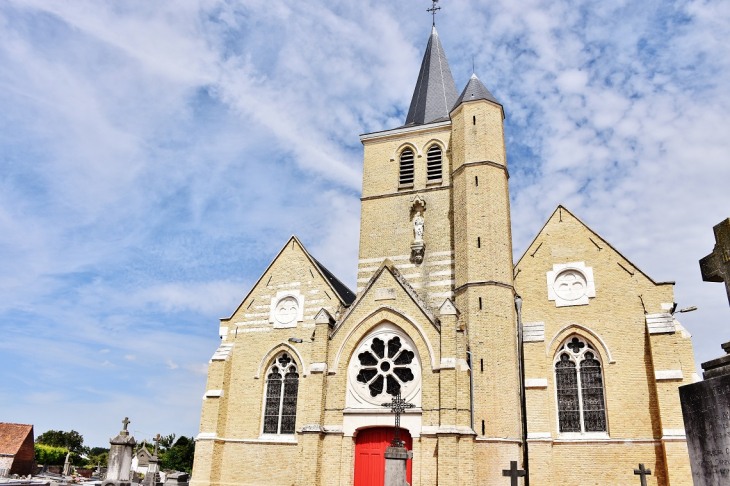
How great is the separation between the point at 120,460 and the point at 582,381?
14.5 metres

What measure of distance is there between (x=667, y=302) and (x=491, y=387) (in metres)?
6.04

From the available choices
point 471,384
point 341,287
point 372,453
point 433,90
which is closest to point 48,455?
point 341,287

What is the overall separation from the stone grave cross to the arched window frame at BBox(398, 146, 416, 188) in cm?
1659

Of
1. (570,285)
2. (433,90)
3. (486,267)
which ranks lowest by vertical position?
(570,285)

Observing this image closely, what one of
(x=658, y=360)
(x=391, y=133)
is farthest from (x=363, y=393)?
(x=391, y=133)

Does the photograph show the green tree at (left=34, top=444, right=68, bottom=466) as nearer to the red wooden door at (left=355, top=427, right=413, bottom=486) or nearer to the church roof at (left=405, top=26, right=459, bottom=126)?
the red wooden door at (left=355, top=427, right=413, bottom=486)

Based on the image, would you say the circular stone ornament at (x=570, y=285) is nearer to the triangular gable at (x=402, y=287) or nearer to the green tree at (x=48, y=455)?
the triangular gable at (x=402, y=287)

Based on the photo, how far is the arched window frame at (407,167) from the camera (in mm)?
22422

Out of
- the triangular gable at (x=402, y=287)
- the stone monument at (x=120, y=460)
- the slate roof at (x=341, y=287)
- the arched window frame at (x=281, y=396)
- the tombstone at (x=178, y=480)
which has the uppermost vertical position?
the slate roof at (x=341, y=287)

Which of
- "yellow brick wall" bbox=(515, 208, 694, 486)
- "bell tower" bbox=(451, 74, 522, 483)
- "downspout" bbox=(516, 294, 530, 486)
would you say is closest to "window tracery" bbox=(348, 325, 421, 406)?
"bell tower" bbox=(451, 74, 522, 483)

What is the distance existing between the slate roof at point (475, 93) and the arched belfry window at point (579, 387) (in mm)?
9591

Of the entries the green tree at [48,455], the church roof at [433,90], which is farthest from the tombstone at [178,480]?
the green tree at [48,455]

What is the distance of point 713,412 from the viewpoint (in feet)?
17.3

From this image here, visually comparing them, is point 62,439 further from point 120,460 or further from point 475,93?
point 475,93
